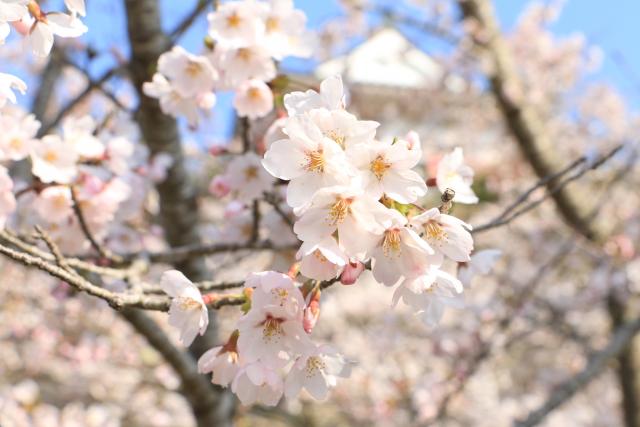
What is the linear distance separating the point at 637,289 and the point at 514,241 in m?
3.26

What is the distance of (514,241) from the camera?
6855mm

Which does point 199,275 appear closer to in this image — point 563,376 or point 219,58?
point 219,58

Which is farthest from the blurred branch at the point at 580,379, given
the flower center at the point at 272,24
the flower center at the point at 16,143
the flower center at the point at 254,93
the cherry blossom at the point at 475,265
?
the flower center at the point at 16,143

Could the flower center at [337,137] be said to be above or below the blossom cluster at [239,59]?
above

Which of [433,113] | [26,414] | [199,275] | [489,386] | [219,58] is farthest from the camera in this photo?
[433,113]

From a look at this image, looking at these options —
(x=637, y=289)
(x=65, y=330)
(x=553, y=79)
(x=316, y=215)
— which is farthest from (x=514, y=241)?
(x=316, y=215)

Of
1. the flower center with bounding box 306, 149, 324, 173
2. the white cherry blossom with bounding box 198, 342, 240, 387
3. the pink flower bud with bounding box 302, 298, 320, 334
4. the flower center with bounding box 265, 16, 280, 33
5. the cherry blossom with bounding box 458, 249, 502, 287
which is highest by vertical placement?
the flower center with bounding box 306, 149, 324, 173

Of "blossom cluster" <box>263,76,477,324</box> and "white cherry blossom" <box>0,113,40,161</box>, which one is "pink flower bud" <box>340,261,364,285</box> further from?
"white cherry blossom" <box>0,113,40,161</box>

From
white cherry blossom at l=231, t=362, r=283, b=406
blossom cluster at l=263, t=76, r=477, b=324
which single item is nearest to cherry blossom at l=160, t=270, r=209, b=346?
white cherry blossom at l=231, t=362, r=283, b=406

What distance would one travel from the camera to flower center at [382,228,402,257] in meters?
0.89

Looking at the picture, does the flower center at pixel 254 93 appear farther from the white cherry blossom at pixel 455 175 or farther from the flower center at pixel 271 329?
the flower center at pixel 271 329

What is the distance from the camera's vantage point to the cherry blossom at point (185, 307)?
995mm

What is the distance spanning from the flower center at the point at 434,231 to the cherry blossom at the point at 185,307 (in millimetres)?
387

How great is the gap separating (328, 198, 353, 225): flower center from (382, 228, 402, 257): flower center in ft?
0.24
